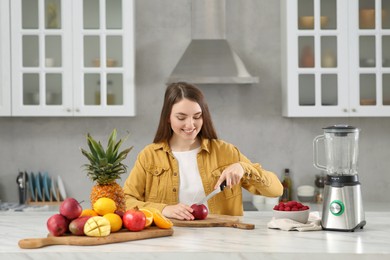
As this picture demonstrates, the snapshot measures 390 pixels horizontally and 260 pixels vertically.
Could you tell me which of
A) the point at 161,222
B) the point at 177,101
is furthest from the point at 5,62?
the point at 161,222

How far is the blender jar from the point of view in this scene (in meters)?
2.84

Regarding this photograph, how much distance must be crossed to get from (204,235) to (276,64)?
2.75 meters

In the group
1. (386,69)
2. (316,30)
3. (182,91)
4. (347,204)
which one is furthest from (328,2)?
(347,204)

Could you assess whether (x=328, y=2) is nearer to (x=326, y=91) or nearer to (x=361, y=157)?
(x=326, y=91)

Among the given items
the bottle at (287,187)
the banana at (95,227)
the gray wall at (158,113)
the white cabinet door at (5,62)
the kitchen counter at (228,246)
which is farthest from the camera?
the gray wall at (158,113)

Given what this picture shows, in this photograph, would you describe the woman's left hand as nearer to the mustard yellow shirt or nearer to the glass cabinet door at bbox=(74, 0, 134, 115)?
the mustard yellow shirt

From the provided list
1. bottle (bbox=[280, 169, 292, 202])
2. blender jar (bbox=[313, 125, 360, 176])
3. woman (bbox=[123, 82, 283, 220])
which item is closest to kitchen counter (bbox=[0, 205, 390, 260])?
blender jar (bbox=[313, 125, 360, 176])

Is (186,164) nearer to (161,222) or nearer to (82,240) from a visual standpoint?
(161,222)

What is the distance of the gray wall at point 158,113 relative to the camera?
5.16 meters

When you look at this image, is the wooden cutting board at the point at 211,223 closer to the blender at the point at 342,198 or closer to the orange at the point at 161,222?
the orange at the point at 161,222

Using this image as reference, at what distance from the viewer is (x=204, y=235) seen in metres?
2.63

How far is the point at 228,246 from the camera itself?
7.87 ft

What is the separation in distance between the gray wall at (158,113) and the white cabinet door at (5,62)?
41 centimetres

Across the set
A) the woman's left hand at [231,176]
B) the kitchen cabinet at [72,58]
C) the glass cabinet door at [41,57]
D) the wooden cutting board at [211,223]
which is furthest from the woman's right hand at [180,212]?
the glass cabinet door at [41,57]
